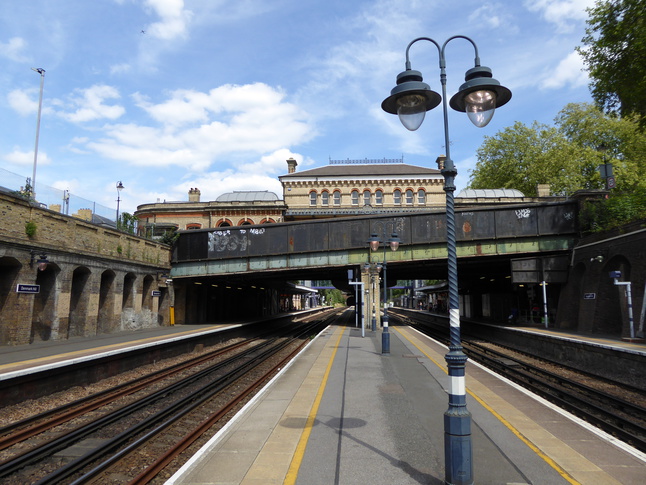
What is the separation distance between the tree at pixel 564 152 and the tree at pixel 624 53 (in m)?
20.2

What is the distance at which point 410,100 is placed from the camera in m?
6.37

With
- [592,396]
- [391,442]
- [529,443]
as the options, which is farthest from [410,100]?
[592,396]

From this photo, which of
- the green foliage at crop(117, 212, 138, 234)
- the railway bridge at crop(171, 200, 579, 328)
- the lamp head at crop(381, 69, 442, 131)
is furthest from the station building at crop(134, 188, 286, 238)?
the lamp head at crop(381, 69, 442, 131)

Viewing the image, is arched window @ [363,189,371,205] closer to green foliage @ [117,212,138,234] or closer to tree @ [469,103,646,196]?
tree @ [469,103,646,196]

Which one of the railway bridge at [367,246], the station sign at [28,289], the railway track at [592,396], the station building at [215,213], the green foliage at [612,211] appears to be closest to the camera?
the railway track at [592,396]

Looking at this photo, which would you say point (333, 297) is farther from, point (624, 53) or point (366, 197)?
point (624, 53)

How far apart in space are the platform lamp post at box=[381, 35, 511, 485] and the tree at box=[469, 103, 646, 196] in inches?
1722

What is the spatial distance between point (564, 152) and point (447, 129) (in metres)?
50.6

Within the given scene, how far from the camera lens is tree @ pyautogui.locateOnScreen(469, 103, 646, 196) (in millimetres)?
46562

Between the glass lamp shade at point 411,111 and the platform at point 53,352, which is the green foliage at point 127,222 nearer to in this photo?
the platform at point 53,352

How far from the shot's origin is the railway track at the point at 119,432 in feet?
23.7

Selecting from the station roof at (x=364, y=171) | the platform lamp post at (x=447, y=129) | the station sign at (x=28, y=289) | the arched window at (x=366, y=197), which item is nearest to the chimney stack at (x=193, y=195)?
the station roof at (x=364, y=171)

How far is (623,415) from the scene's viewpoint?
10.6m

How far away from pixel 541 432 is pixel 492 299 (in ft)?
120
